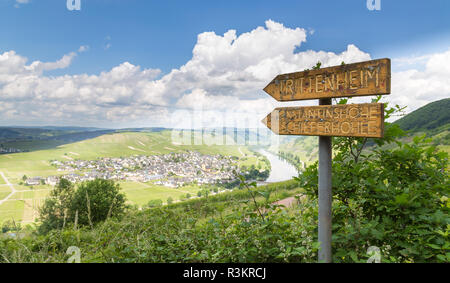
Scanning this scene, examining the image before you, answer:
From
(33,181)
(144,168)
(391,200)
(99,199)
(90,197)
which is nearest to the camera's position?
(391,200)

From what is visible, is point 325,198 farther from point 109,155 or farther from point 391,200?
point 109,155

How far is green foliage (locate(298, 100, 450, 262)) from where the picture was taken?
2.15 m

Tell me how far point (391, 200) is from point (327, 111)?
4.02 feet

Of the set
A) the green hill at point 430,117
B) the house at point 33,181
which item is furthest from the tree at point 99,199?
the green hill at point 430,117

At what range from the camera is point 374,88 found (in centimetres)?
201

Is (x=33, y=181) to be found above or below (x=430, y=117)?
below

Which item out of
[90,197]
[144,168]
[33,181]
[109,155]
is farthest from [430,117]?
[33,181]

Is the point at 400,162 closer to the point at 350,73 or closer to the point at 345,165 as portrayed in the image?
the point at 345,165

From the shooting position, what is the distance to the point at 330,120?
7.21 feet

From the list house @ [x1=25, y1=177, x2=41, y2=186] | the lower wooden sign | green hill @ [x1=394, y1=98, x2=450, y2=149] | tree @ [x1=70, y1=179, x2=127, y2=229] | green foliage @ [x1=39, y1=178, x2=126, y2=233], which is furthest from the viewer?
green hill @ [x1=394, y1=98, x2=450, y2=149]

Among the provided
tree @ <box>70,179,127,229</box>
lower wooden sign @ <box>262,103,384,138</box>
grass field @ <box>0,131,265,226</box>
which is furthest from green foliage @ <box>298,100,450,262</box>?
grass field @ <box>0,131,265,226</box>

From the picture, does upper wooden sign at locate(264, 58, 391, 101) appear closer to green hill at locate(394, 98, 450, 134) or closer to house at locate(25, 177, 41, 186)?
house at locate(25, 177, 41, 186)

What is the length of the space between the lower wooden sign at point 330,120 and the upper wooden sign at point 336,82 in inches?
5.6
